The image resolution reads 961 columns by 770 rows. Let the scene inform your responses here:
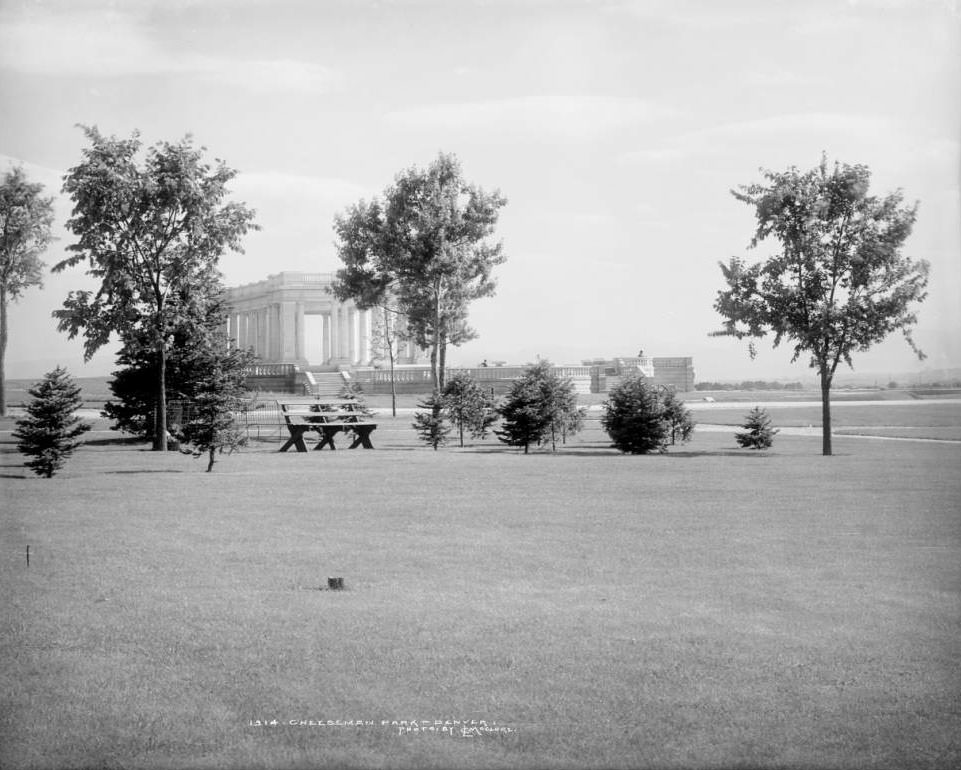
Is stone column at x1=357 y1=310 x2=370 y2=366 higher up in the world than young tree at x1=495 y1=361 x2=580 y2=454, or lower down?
higher up

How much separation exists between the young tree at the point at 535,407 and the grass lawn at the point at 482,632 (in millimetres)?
12187

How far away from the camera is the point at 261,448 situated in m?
28.3

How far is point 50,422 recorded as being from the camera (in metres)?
18.5

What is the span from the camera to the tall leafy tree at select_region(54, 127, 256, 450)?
2631cm


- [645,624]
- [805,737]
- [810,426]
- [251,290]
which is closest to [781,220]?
[810,426]

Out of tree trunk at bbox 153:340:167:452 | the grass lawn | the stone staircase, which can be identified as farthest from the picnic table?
the stone staircase

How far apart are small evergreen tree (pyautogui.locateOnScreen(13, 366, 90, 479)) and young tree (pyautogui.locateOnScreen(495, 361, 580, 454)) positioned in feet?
41.9

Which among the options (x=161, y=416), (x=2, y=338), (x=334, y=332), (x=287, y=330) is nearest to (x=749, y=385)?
(x=334, y=332)

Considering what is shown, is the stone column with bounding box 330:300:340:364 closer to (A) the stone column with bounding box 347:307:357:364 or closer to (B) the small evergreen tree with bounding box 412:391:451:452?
(A) the stone column with bounding box 347:307:357:364

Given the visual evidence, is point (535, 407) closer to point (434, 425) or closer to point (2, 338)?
point (434, 425)

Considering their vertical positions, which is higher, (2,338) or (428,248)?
(428,248)

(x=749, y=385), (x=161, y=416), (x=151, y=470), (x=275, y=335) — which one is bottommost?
(x=151, y=470)

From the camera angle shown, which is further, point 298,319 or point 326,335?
point 326,335

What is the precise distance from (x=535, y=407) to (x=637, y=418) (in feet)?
9.66
